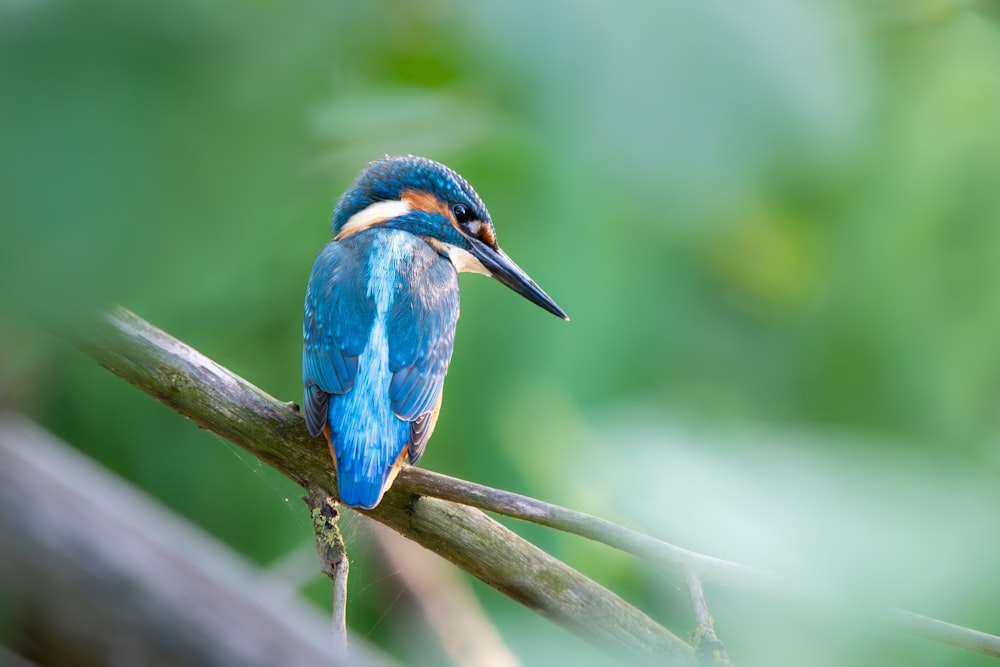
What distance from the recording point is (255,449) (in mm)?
1502

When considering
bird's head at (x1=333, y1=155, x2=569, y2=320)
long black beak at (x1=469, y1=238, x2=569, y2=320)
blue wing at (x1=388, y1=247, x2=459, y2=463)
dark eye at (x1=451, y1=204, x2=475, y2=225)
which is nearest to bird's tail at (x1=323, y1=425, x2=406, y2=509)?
blue wing at (x1=388, y1=247, x2=459, y2=463)

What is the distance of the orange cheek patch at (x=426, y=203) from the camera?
2096 millimetres

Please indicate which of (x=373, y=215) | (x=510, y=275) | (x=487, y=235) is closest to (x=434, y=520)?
(x=510, y=275)

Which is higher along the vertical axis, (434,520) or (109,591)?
(434,520)

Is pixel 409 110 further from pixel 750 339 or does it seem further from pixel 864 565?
pixel 750 339

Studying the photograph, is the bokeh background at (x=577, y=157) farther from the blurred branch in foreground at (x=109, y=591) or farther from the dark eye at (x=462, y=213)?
the dark eye at (x=462, y=213)

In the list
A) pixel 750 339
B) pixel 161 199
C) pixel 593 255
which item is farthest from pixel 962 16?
pixel 750 339

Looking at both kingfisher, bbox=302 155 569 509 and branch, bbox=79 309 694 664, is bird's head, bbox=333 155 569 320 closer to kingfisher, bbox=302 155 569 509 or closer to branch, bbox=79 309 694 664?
kingfisher, bbox=302 155 569 509

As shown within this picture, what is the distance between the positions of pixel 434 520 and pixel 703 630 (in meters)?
A: 0.47

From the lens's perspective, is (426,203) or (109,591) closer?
(109,591)

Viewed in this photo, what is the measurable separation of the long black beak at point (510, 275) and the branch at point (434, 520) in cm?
51

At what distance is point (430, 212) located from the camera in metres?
Answer: 2.11

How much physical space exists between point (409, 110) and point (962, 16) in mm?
255

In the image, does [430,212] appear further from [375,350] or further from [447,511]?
[447,511]
